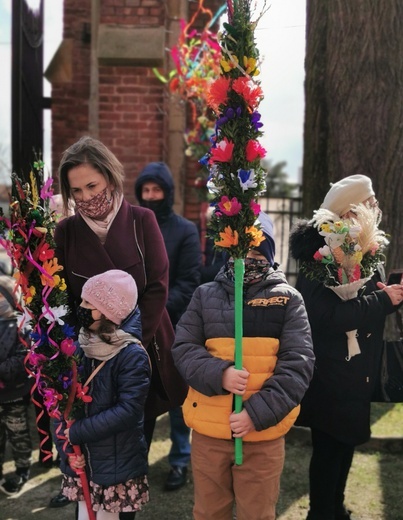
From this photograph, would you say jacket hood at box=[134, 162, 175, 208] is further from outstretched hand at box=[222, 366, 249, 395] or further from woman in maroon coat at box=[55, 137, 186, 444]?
outstretched hand at box=[222, 366, 249, 395]

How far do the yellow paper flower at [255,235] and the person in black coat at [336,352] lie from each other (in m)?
0.47

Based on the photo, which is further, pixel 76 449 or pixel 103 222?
pixel 103 222

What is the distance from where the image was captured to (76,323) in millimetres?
3012

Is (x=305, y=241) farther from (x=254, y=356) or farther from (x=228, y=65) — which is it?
(x=228, y=65)

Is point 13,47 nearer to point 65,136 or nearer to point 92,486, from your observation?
point 65,136

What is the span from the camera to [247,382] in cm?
261

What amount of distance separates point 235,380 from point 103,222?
3.22ft

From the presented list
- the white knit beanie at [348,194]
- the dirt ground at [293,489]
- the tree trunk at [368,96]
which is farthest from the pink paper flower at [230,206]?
the tree trunk at [368,96]

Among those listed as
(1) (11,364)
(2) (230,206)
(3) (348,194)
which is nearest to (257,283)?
(2) (230,206)

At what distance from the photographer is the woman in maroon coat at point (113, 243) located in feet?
9.51

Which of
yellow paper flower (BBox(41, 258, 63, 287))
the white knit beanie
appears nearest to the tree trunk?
the white knit beanie

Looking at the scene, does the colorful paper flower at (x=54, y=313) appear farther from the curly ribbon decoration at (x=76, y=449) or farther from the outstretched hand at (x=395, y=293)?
the outstretched hand at (x=395, y=293)

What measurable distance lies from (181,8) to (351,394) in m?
5.10

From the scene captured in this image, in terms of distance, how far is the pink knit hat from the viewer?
2740 millimetres
